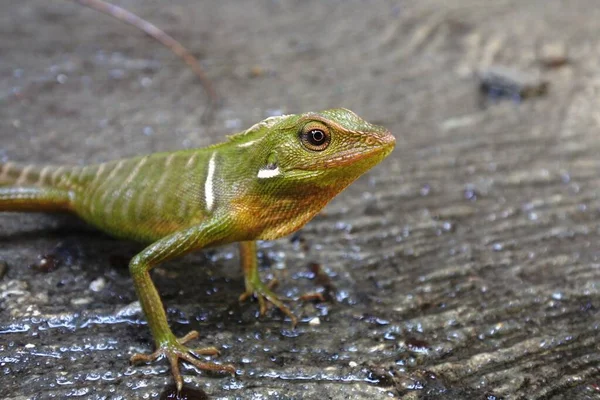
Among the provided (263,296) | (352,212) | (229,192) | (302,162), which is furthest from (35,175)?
(352,212)

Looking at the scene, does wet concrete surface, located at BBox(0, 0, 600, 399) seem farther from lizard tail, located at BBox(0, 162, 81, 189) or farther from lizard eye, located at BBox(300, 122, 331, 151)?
lizard eye, located at BBox(300, 122, 331, 151)

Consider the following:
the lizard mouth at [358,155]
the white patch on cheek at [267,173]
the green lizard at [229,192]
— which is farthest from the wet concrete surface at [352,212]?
the lizard mouth at [358,155]

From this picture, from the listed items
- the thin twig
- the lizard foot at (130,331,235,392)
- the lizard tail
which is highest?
the thin twig

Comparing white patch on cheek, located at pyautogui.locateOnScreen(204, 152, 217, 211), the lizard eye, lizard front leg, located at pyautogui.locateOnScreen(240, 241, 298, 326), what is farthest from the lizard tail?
the lizard eye

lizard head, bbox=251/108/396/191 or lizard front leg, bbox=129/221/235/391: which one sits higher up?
lizard head, bbox=251/108/396/191

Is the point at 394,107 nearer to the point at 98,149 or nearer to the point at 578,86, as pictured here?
the point at 578,86
